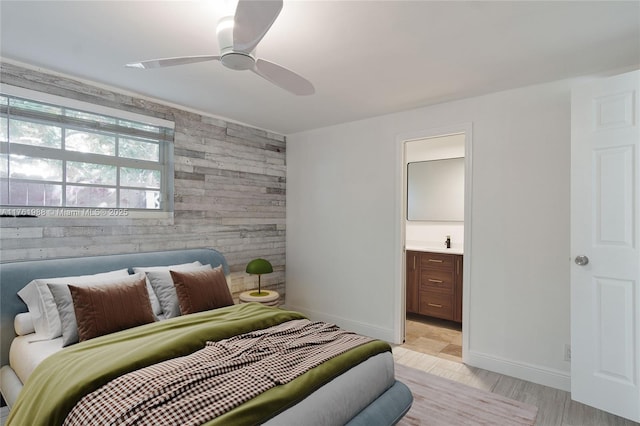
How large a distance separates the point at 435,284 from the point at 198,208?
299 cm

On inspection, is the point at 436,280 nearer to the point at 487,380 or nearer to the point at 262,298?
the point at 487,380

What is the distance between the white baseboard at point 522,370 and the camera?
2.79m

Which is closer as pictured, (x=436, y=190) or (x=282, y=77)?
(x=282, y=77)

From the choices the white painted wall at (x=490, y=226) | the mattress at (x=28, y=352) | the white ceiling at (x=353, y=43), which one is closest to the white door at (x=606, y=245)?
the white painted wall at (x=490, y=226)

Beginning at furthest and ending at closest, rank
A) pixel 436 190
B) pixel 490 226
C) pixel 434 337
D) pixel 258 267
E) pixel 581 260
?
pixel 436 190
pixel 434 337
pixel 258 267
pixel 490 226
pixel 581 260

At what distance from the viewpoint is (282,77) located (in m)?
2.06

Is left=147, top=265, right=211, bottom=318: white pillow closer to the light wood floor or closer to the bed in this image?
the bed

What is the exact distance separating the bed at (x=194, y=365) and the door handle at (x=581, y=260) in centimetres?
152

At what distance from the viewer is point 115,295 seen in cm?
238

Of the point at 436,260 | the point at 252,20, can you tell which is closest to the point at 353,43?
the point at 252,20

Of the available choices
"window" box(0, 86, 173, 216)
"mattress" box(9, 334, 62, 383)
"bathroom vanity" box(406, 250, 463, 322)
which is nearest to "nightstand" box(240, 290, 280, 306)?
"window" box(0, 86, 173, 216)

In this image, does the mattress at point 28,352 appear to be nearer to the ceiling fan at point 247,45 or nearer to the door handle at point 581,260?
the ceiling fan at point 247,45

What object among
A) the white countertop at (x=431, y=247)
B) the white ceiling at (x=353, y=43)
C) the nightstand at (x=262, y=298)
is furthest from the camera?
the white countertop at (x=431, y=247)

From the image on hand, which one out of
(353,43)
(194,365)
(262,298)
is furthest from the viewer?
(262,298)
